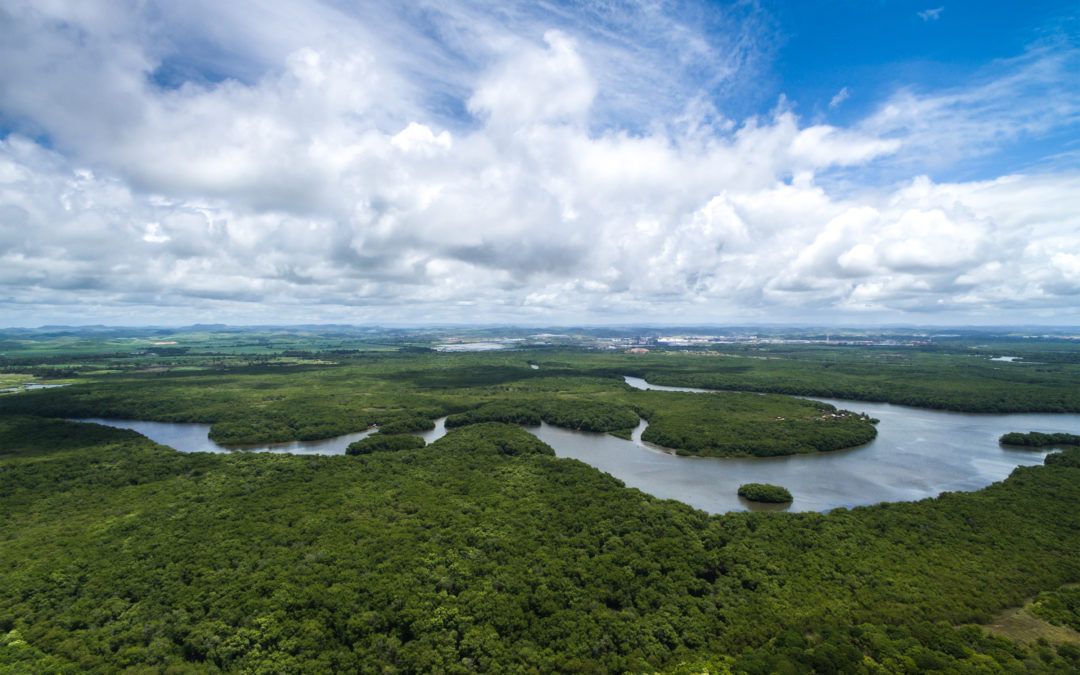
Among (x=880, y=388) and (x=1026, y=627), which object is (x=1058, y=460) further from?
(x=880, y=388)

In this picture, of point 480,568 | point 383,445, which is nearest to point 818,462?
point 480,568

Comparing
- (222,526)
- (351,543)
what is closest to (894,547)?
(351,543)

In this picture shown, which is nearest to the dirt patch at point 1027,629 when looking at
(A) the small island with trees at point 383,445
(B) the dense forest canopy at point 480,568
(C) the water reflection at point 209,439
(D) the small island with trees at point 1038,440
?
(B) the dense forest canopy at point 480,568

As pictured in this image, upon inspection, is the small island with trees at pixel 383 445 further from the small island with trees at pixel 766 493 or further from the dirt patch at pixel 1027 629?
the dirt patch at pixel 1027 629

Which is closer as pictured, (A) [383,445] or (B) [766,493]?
(B) [766,493]

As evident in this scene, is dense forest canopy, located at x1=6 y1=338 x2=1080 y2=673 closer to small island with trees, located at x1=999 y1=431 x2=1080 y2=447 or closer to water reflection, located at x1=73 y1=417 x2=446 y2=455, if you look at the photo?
water reflection, located at x1=73 y1=417 x2=446 y2=455

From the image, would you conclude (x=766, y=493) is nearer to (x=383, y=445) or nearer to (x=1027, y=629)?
(x=1027, y=629)
